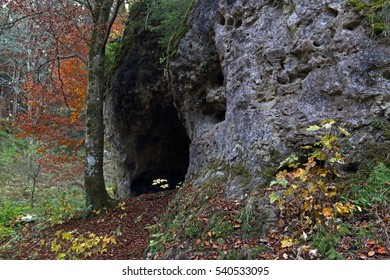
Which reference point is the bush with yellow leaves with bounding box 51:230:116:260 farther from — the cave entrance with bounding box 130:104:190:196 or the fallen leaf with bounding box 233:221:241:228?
the cave entrance with bounding box 130:104:190:196

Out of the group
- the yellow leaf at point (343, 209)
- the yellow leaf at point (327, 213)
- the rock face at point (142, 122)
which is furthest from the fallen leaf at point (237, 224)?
the rock face at point (142, 122)

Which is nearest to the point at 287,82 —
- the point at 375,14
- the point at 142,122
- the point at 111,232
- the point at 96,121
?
the point at 375,14

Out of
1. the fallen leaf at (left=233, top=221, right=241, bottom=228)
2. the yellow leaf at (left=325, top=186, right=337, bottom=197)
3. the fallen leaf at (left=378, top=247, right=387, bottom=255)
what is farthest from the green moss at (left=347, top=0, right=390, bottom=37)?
the fallen leaf at (left=233, top=221, right=241, bottom=228)

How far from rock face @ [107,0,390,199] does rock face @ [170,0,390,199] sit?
14mm

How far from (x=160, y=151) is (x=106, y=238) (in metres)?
5.44

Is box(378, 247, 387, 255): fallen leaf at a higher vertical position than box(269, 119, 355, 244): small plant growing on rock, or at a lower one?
lower

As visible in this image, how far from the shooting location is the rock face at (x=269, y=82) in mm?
4605

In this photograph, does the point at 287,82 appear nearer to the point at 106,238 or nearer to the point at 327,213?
the point at 327,213

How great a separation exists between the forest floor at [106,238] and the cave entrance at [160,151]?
5.74 feet

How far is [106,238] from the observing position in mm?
6473

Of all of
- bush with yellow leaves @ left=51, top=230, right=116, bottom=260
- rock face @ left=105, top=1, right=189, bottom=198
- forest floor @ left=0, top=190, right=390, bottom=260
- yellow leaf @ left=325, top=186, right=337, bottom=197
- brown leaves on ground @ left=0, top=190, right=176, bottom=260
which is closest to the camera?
yellow leaf @ left=325, top=186, right=337, bottom=197

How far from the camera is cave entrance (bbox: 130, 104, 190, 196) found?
1116cm

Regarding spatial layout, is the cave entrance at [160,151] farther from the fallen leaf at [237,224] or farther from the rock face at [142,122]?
the fallen leaf at [237,224]

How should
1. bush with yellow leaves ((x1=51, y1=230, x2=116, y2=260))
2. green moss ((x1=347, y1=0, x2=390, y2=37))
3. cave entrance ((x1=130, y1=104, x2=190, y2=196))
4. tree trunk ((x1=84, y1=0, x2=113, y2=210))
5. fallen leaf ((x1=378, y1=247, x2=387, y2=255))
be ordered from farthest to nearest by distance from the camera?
cave entrance ((x1=130, y1=104, x2=190, y2=196)) → tree trunk ((x1=84, y1=0, x2=113, y2=210)) → bush with yellow leaves ((x1=51, y1=230, x2=116, y2=260)) → green moss ((x1=347, y1=0, x2=390, y2=37)) → fallen leaf ((x1=378, y1=247, x2=387, y2=255))
